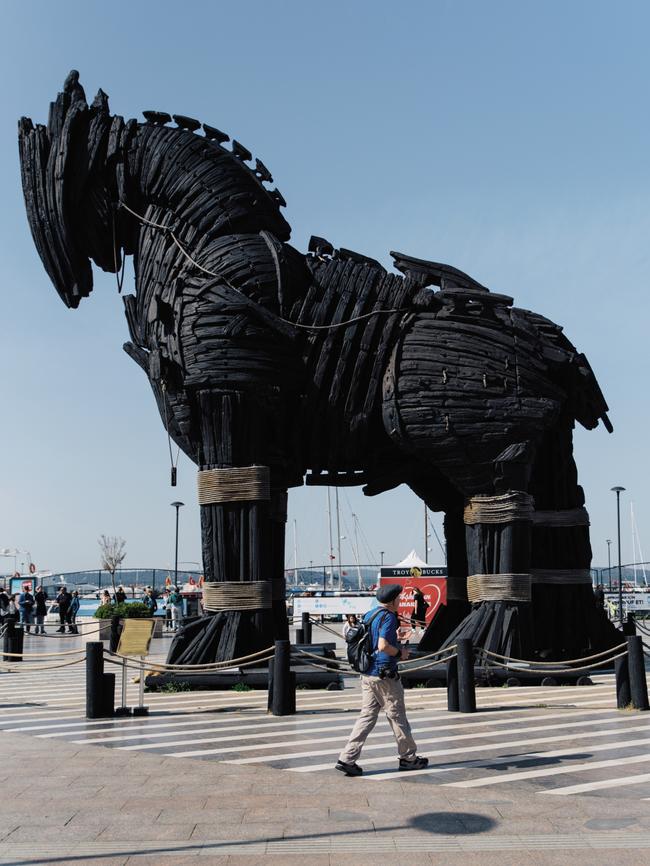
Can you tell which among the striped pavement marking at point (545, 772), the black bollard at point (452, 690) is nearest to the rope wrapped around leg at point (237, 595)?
the black bollard at point (452, 690)

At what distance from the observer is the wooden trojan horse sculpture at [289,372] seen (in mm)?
15125

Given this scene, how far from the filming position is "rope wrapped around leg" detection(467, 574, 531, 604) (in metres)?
15.0

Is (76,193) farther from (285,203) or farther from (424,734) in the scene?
(424,734)

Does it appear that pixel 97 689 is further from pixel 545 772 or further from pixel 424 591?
pixel 424 591

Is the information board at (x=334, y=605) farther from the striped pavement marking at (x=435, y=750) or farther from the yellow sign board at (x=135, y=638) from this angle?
the striped pavement marking at (x=435, y=750)

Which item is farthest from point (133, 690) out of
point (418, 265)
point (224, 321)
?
point (418, 265)

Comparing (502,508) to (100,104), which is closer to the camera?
(502,508)

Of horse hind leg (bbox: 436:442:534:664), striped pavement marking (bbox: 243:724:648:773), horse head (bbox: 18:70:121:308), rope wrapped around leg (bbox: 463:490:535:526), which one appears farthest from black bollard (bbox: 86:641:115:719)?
horse head (bbox: 18:70:121:308)

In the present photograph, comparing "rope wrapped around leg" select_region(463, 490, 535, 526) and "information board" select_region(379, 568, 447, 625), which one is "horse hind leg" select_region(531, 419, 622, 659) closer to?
"rope wrapped around leg" select_region(463, 490, 535, 526)

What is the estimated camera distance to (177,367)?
15.8 m

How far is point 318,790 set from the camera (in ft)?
24.7

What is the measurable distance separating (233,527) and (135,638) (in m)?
2.64

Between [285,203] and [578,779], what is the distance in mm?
11401

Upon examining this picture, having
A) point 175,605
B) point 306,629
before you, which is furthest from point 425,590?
point 175,605
